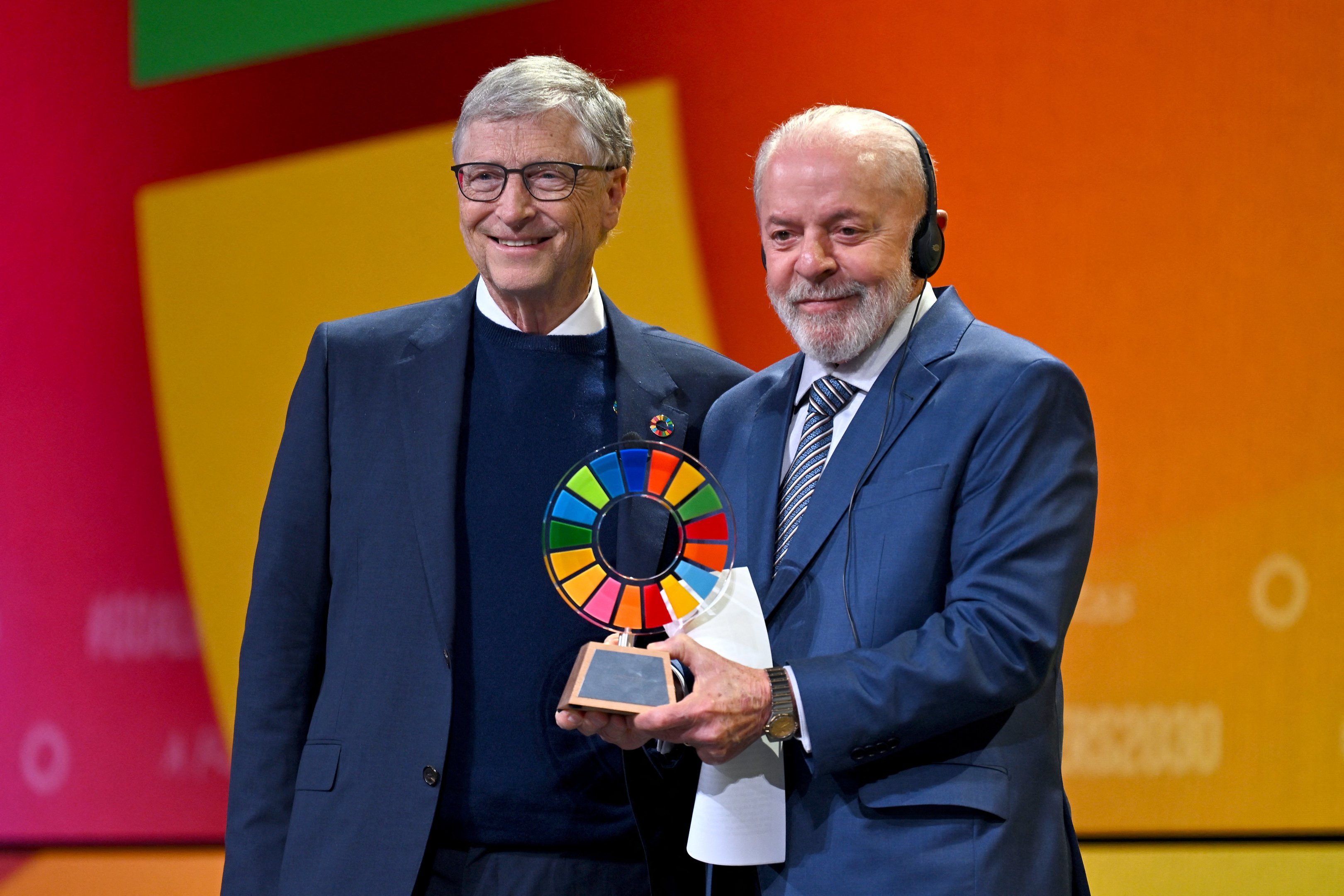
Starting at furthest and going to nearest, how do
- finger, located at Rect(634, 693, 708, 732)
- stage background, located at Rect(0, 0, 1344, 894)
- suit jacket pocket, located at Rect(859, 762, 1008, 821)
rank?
stage background, located at Rect(0, 0, 1344, 894) < suit jacket pocket, located at Rect(859, 762, 1008, 821) < finger, located at Rect(634, 693, 708, 732)

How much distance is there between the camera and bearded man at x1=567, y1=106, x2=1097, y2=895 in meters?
1.82

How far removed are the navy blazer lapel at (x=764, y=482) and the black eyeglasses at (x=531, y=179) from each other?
0.59 m

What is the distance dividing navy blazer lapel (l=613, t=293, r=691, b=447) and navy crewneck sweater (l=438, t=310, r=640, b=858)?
0.14 feet

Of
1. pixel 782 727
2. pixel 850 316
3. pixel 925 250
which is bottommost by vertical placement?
pixel 782 727

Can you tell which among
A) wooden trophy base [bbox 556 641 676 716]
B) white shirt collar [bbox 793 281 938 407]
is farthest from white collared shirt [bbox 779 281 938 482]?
wooden trophy base [bbox 556 641 676 716]

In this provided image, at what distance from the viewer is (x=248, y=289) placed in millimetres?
4023

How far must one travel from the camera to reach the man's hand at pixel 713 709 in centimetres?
175

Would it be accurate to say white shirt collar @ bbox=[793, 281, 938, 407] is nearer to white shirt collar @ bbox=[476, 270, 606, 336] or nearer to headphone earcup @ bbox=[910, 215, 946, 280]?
headphone earcup @ bbox=[910, 215, 946, 280]

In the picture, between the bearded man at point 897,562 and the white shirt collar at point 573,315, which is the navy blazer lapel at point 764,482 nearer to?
the bearded man at point 897,562

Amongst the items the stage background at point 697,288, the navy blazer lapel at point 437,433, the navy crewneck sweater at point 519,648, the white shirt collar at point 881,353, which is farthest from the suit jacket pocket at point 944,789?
the stage background at point 697,288

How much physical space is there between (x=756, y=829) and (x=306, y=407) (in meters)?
1.18

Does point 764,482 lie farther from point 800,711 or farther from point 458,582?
point 458,582

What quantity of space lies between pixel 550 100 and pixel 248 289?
2.09 meters

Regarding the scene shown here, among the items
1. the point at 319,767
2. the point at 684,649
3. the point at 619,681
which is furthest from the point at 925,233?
the point at 319,767
